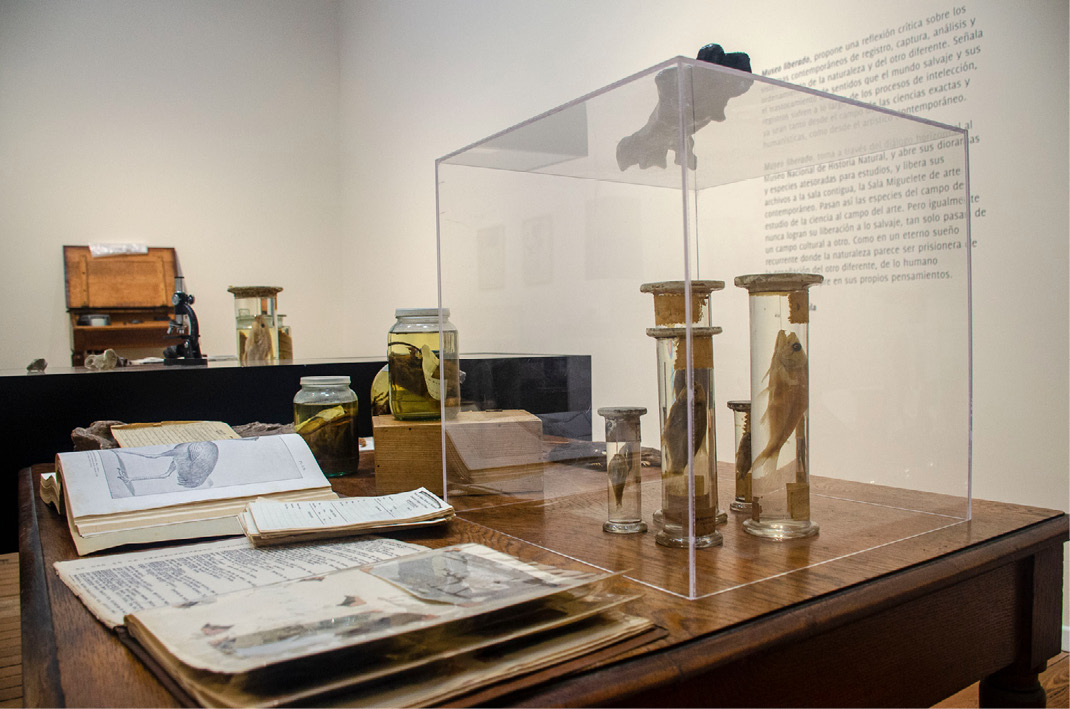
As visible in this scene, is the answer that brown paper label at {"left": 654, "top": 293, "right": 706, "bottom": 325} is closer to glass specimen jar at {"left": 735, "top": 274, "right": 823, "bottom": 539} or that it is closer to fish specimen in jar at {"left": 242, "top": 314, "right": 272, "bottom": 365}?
glass specimen jar at {"left": 735, "top": 274, "right": 823, "bottom": 539}

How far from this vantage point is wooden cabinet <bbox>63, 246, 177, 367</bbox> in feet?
16.1

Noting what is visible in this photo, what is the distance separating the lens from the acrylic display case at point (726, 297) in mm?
708

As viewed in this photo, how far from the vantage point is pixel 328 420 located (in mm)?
1283

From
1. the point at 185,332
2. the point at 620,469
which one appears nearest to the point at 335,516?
the point at 620,469

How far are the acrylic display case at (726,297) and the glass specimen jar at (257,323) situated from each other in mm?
1396

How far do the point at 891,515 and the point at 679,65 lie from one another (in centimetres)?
53

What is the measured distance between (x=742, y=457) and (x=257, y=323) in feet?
5.78

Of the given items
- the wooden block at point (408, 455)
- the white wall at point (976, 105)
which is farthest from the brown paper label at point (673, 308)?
the white wall at point (976, 105)

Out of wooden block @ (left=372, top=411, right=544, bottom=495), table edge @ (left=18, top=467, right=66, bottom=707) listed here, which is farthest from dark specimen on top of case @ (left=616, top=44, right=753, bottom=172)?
table edge @ (left=18, top=467, right=66, bottom=707)

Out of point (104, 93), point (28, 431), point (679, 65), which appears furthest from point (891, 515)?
point (104, 93)

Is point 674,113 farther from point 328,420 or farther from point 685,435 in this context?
point 328,420

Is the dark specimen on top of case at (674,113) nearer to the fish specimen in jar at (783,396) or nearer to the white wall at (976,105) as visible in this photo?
the fish specimen in jar at (783,396)

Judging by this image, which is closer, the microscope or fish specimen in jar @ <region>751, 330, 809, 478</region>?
fish specimen in jar @ <region>751, 330, 809, 478</region>

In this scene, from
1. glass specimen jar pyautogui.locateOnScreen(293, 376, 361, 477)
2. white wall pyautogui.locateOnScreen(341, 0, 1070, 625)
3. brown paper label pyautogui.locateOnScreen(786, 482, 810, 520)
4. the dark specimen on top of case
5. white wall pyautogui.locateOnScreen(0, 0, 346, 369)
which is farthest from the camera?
white wall pyautogui.locateOnScreen(0, 0, 346, 369)
